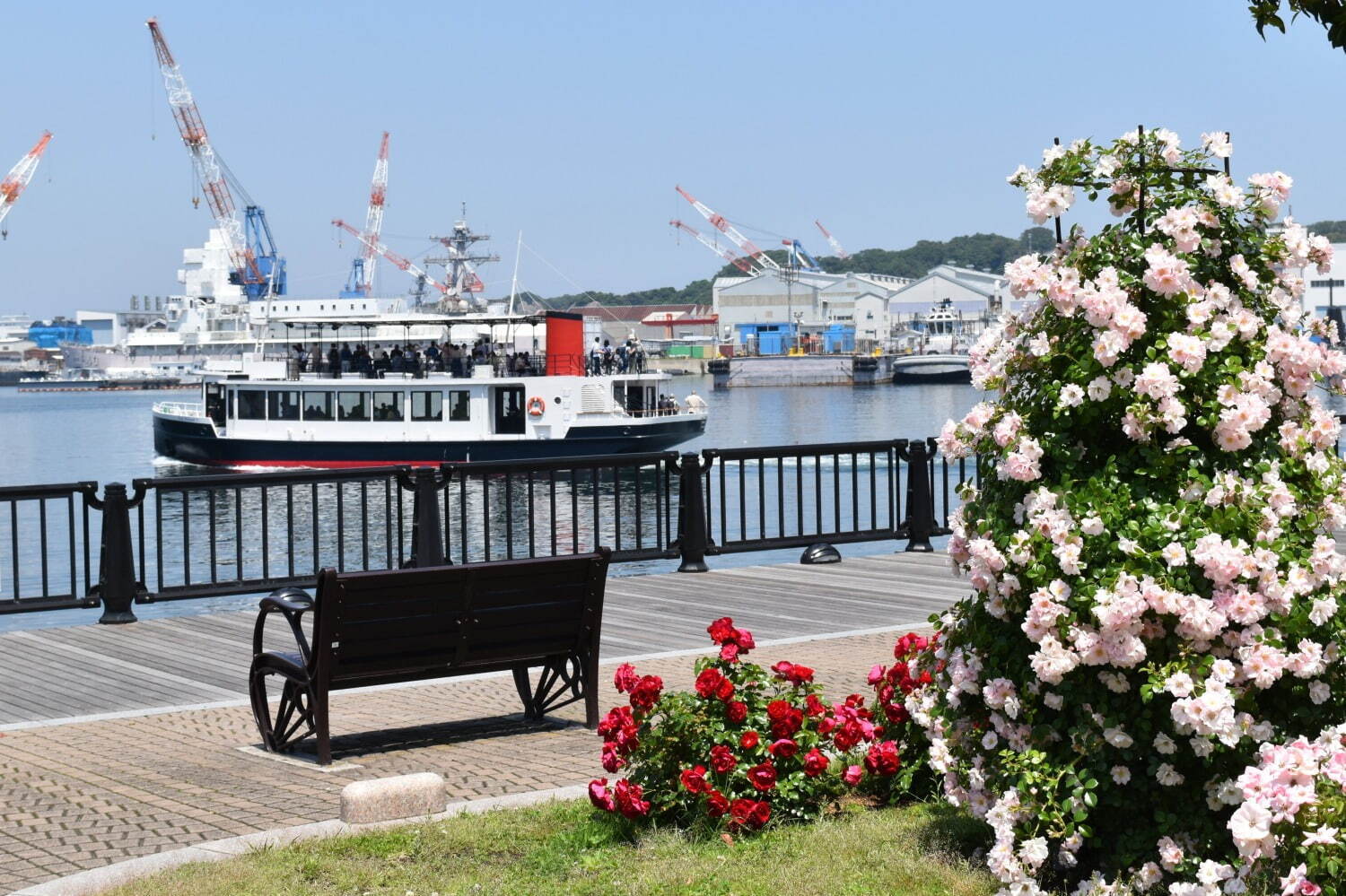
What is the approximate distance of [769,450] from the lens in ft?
49.8

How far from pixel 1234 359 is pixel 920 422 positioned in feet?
263

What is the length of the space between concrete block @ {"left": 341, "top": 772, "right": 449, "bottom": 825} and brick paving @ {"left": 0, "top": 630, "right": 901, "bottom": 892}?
0.32 m

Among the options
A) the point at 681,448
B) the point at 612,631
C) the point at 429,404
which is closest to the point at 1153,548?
the point at 612,631

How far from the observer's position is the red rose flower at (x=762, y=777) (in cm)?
601

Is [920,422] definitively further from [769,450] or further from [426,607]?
[426,607]

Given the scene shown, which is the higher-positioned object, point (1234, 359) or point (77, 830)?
point (1234, 359)

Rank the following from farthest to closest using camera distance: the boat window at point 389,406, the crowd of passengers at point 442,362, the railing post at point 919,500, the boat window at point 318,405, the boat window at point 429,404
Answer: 1. the crowd of passengers at point 442,362
2. the boat window at point 318,405
3. the boat window at point 389,406
4. the boat window at point 429,404
5. the railing post at point 919,500

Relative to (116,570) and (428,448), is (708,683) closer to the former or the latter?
(116,570)

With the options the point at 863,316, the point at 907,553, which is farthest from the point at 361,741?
the point at 863,316

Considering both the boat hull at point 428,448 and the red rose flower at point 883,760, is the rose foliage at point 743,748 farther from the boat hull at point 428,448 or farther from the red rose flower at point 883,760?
the boat hull at point 428,448

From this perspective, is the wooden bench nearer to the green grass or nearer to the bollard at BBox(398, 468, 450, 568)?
the green grass

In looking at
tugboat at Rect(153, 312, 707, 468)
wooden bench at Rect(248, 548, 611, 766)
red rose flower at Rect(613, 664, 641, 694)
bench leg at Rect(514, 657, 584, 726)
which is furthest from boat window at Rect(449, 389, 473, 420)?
red rose flower at Rect(613, 664, 641, 694)

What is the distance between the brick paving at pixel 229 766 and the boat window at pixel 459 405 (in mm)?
45437

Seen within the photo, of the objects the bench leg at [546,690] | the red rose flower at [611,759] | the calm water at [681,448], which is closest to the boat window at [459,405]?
the calm water at [681,448]
